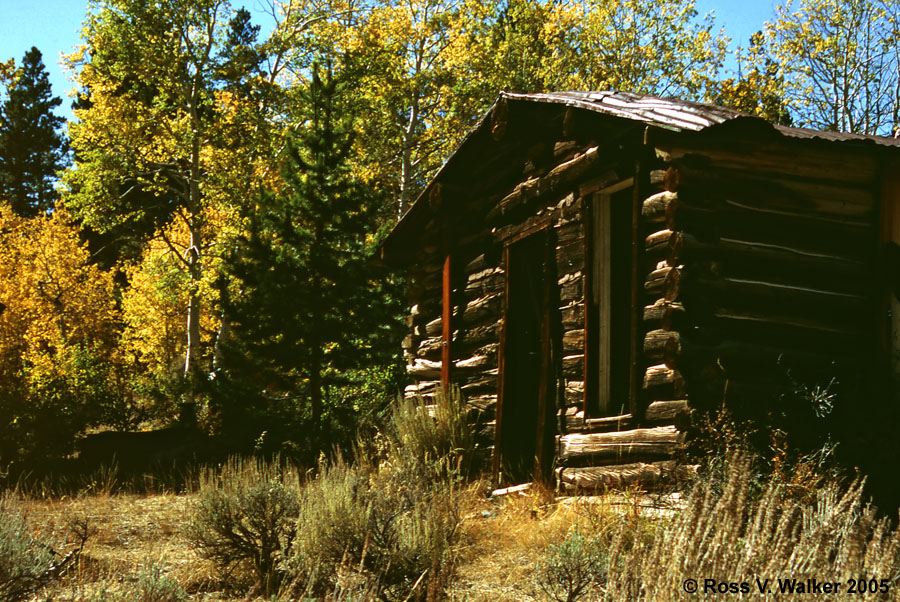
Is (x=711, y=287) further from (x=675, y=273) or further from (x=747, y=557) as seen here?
(x=747, y=557)

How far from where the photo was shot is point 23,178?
1468 inches

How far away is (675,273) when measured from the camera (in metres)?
6.66

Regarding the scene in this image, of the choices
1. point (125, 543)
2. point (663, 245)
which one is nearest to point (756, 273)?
point (663, 245)

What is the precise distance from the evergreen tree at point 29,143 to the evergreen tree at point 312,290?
25.5 meters

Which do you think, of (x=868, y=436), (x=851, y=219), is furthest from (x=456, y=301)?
(x=868, y=436)

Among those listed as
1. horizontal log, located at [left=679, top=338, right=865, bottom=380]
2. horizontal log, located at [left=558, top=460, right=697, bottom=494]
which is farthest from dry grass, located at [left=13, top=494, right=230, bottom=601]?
horizontal log, located at [left=679, top=338, right=865, bottom=380]

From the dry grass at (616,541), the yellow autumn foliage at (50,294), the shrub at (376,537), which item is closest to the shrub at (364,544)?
the shrub at (376,537)

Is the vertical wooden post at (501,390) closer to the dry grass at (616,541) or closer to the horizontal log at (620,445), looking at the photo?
the dry grass at (616,541)

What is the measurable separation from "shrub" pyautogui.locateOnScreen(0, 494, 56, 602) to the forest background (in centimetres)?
869

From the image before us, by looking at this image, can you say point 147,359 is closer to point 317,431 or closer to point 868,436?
point 317,431

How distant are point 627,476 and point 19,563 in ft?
14.6

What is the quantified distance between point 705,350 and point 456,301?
4700 mm

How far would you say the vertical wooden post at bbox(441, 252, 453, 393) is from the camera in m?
10.8
